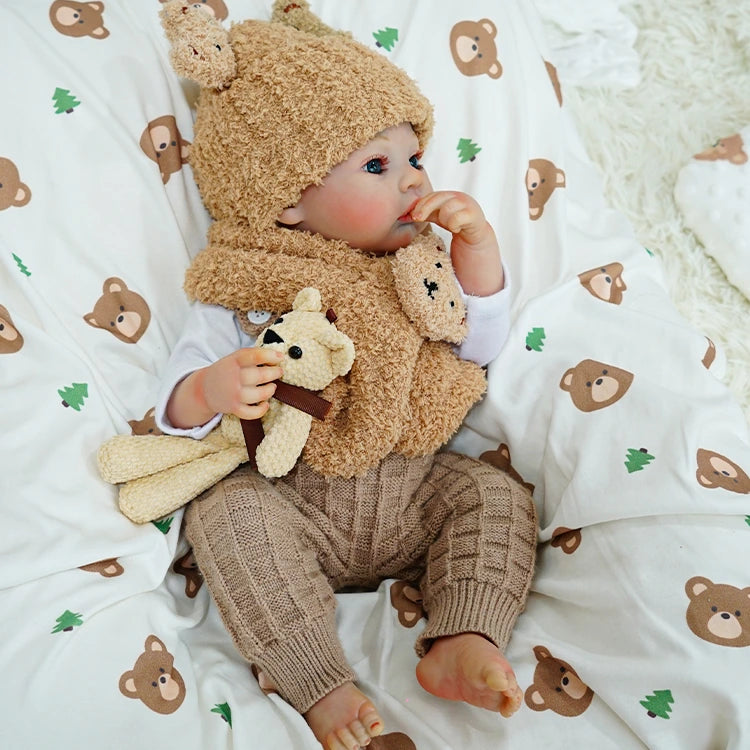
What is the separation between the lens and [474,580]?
40.3 inches

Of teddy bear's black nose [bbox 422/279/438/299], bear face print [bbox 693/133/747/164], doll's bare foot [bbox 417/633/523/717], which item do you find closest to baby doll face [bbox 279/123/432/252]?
teddy bear's black nose [bbox 422/279/438/299]

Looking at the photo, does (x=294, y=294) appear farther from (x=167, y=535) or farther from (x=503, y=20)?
(x=503, y=20)

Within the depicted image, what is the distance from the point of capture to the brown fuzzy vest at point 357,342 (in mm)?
1057

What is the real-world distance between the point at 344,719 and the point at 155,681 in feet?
0.73

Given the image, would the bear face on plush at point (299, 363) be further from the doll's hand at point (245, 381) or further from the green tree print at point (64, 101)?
the green tree print at point (64, 101)

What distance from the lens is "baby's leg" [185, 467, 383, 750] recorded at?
37.6 inches

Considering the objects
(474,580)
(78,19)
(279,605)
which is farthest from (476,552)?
(78,19)

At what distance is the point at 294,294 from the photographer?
3.58ft

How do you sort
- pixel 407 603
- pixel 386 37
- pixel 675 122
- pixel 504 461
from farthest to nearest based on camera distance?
pixel 675 122 < pixel 386 37 < pixel 504 461 < pixel 407 603

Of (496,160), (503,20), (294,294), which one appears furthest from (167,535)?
(503,20)

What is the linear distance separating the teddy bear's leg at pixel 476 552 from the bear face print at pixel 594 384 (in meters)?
0.15

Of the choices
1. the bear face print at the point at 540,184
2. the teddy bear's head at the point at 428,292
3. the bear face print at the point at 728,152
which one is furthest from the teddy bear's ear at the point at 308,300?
the bear face print at the point at 728,152

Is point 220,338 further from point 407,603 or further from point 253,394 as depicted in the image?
point 407,603

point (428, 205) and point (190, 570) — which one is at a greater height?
point (428, 205)
